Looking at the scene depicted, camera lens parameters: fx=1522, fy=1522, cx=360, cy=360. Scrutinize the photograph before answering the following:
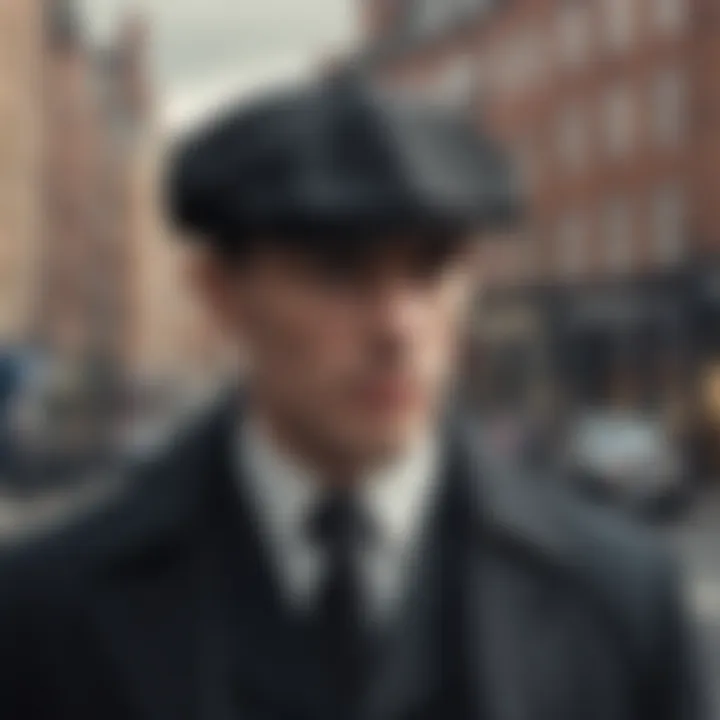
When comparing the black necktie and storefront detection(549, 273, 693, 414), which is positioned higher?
the black necktie

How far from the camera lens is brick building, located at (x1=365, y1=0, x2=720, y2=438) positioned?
1165 millimetres

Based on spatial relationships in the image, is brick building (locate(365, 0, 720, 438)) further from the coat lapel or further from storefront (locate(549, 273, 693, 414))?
the coat lapel

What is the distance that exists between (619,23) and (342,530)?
50.7 inches

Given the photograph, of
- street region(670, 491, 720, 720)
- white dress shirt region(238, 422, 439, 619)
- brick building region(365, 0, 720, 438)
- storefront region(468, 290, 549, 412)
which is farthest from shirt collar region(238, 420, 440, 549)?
street region(670, 491, 720, 720)

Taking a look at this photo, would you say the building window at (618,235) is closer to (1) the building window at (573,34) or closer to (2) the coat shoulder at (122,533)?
(1) the building window at (573,34)

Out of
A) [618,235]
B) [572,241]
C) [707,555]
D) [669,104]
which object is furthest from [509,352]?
[707,555]

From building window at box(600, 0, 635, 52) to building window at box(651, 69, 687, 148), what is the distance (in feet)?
0.20

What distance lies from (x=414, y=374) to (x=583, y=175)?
1.24m

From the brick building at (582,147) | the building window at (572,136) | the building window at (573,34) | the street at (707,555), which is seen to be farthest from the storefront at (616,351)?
the street at (707,555)

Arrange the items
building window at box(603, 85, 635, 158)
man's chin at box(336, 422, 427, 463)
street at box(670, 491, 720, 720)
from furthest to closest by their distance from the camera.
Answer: street at box(670, 491, 720, 720), building window at box(603, 85, 635, 158), man's chin at box(336, 422, 427, 463)

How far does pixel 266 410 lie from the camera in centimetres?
49

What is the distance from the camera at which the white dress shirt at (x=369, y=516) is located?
477 mm

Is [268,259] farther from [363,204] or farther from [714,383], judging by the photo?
[714,383]

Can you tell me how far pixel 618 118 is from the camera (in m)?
1.73
